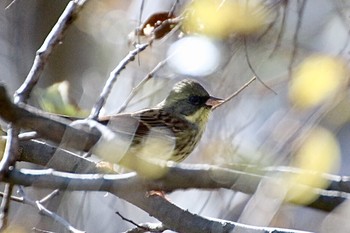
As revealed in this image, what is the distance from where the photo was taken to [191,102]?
4191 millimetres

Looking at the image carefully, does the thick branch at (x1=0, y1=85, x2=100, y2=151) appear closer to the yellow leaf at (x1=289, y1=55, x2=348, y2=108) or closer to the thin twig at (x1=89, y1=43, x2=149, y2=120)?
the thin twig at (x1=89, y1=43, x2=149, y2=120)

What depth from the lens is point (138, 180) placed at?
2496 millimetres

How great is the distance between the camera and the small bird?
3535 millimetres

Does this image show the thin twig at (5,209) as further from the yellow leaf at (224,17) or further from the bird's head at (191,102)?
the bird's head at (191,102)

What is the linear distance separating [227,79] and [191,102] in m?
0.40

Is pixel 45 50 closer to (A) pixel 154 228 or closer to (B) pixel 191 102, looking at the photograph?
(A) pixel 154 228

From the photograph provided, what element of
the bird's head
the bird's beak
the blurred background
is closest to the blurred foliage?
the blurred background

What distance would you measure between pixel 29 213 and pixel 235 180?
1.94 m

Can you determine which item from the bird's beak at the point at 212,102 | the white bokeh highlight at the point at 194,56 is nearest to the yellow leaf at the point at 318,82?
the bird's beak at the point at 212,102

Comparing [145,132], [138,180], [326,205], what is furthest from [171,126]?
[138,180]

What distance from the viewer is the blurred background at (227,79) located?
322 centimetres

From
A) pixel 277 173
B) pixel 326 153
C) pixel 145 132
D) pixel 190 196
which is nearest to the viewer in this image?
pixel 277 173

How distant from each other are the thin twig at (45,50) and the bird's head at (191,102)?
3.31 feet

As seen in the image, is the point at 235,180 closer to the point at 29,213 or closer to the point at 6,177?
the point at 6,177
